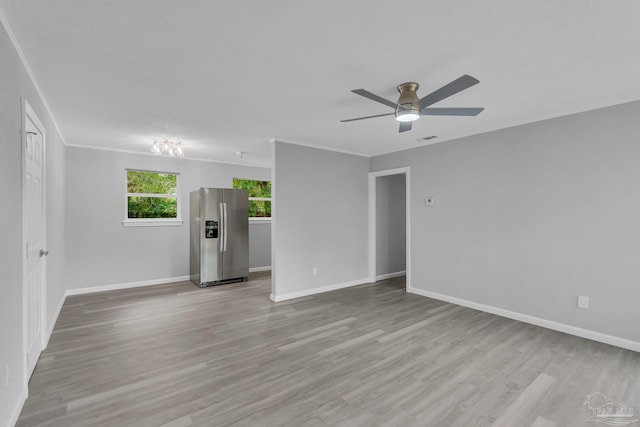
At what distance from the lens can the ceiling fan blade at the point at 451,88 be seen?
76.5 inches

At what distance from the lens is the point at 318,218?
491cm

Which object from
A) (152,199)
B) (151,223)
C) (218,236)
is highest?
(152,199)

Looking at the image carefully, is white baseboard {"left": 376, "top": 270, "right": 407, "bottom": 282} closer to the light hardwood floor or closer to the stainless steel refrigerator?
the light hardwood floor

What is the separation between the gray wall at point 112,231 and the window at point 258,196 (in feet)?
3.95

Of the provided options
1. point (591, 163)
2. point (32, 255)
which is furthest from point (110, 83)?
point (591, 163)

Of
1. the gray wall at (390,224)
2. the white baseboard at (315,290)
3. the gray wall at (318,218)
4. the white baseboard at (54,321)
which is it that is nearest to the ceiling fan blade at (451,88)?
the gray wall at (318,218)

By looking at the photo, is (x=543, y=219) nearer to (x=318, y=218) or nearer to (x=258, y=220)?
(x=318, y=218)

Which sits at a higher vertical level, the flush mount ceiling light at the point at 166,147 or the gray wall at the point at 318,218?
the flush mount ceiling light at the point at 166,147

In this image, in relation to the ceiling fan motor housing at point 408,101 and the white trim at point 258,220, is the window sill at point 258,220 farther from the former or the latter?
the ceiling fan motor housing at point 408,101

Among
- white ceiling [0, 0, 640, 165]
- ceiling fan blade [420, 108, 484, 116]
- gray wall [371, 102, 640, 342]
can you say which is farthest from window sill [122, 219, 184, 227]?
ceiling fan blade [420, 108, 484, 116]

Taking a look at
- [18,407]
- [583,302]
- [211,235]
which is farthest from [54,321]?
[583,302]

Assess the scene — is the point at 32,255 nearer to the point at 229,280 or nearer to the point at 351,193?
the point at 229,280

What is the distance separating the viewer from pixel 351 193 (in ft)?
17.6

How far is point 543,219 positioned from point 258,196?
17.4 ft
